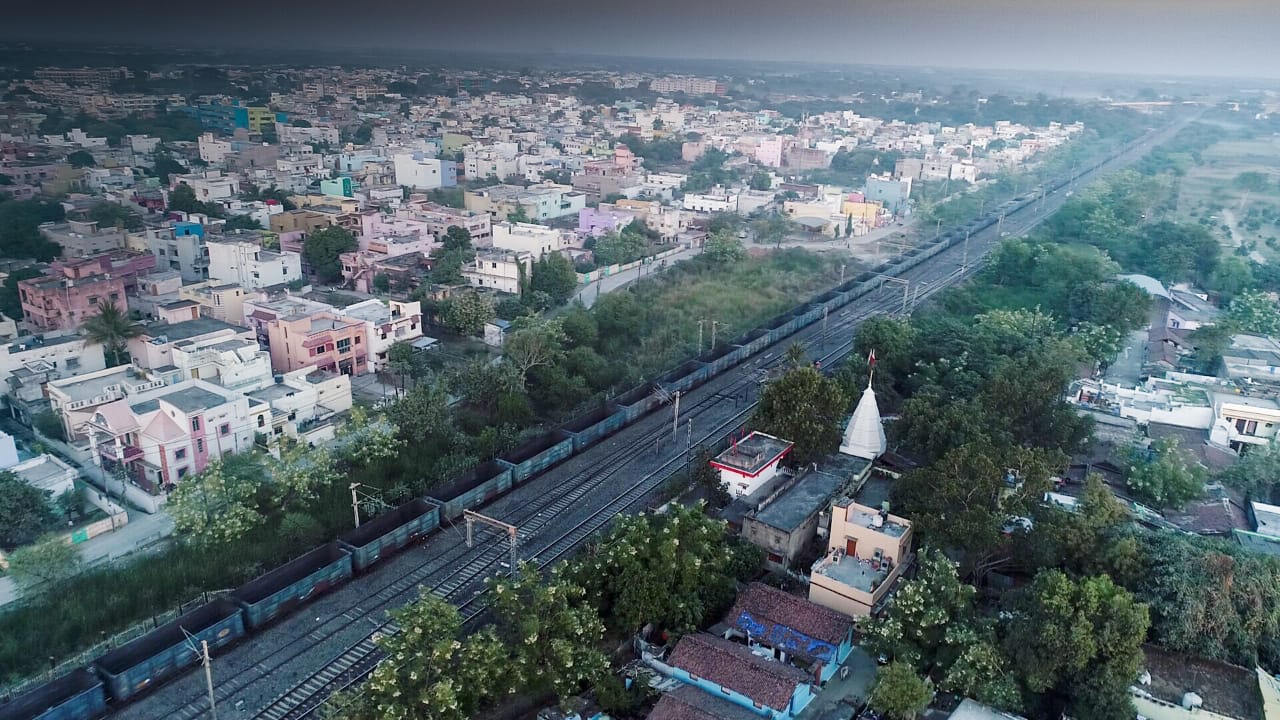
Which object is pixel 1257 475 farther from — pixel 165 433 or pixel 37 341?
pixel 37 341

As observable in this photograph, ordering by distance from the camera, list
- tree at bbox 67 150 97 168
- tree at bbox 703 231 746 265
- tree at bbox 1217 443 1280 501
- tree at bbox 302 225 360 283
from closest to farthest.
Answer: tree at bbox 1217 443 1280 501, tree at bbox 302 225 360 283, tree at bbox 703 231 746 265, tree at bbox 67 150 97 168

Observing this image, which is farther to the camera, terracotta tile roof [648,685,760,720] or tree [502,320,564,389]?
tree [502,320,564,389]

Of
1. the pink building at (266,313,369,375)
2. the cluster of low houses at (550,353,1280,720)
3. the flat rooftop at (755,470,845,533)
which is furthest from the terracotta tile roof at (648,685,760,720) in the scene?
the pink building at (266,313,369,375)

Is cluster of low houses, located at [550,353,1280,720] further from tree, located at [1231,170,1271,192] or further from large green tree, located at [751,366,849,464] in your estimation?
tree, located at [1231,170,1271,192]

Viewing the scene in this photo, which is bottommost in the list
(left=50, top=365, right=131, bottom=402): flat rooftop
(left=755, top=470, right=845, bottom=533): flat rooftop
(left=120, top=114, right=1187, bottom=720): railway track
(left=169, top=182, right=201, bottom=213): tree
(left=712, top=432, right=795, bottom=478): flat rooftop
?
(left=120, top=114, right=1187, bottom=720): railway track

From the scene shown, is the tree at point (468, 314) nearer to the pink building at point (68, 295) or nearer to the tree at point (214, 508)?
the pink building at point (68, 295)

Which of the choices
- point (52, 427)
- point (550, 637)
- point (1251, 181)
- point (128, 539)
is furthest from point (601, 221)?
point (1251, 181)
